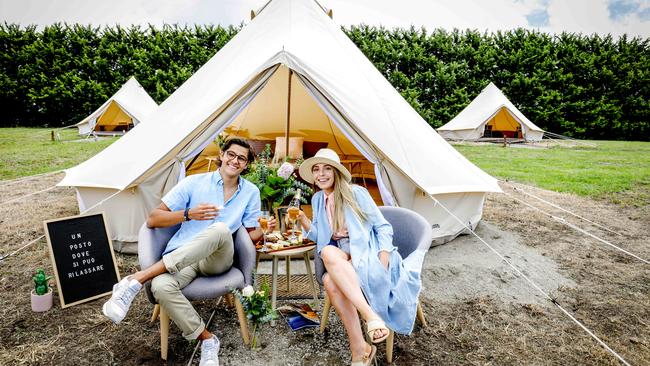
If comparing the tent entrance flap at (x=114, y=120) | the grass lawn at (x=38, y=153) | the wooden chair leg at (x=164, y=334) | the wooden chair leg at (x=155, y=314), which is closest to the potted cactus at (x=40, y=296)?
the wooden chair leg at (x=155, y=314)

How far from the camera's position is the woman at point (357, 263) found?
2037mm

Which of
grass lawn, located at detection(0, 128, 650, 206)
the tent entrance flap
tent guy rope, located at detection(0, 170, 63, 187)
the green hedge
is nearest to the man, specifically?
tent guy rope, located at detection(0, 170, 63, 187)

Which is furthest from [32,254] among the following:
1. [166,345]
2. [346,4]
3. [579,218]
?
[346,4]

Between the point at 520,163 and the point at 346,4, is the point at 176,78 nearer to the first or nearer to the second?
the point at 346,4

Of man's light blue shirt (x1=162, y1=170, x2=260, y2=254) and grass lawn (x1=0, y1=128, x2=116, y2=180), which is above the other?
man's light blue shirt (x1=162, y1=170, x2=260, y2=254)

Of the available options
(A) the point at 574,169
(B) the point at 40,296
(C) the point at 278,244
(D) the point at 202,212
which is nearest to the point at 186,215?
(D) the point at 202,212

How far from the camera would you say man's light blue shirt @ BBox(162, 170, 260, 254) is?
7.90ft

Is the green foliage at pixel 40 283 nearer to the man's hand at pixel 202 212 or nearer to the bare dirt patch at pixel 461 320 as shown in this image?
the bare dirt patch at pixel 461 320

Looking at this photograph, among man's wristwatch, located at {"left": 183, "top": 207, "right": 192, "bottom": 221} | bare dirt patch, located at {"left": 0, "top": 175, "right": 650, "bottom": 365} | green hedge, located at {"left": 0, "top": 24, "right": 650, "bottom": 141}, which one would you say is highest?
green hedge, located at {"left": 0, "top": 24, "right": 650, "bottom": 141}

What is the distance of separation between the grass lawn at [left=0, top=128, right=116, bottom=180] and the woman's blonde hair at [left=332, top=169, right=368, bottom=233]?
7.42 m

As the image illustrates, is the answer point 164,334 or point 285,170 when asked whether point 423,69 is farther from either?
point 164,334

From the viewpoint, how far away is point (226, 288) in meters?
2.19

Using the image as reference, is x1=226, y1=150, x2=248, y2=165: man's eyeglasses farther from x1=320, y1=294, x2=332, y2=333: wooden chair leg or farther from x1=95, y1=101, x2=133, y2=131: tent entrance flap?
x1=95, y1=101, x2=133, y2=131: tent entrance flap

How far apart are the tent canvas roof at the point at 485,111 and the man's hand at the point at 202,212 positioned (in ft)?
43.8
